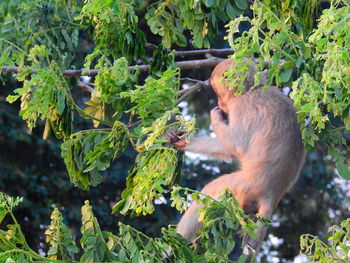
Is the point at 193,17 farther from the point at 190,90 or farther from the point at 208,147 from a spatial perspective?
the point at 208,147

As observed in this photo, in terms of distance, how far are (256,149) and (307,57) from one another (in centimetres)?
142

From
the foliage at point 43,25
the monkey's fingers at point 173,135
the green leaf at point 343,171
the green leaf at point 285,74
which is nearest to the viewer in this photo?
the green leaf at point 285,74

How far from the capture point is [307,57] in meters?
3.72

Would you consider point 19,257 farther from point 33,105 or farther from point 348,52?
point 348,52

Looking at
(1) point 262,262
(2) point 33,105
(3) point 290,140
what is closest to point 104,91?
(2) point 33,105

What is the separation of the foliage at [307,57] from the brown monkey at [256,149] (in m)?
0.96

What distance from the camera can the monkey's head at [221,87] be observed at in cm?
511

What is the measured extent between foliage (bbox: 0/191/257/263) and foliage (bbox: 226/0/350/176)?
19.1 inches

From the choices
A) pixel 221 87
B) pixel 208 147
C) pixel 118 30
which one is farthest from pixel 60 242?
pixel 221 87

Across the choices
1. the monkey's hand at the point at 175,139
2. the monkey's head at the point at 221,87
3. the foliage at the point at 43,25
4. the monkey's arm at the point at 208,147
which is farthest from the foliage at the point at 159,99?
the foliage at the point at 43,25

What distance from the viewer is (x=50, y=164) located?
938cm

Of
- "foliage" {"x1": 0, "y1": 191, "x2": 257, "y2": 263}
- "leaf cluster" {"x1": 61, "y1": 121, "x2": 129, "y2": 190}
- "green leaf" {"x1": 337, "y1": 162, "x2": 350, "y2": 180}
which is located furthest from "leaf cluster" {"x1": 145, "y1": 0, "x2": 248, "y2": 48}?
"foliage" {"x1": 0, "y1": 191, "x2": 257, "y2": 263}

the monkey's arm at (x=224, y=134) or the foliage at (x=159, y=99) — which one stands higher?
the foliage at (x=159, y=99)

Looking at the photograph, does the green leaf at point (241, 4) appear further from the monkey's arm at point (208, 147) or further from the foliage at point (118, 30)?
the monkey's arm at point (208, 147)
